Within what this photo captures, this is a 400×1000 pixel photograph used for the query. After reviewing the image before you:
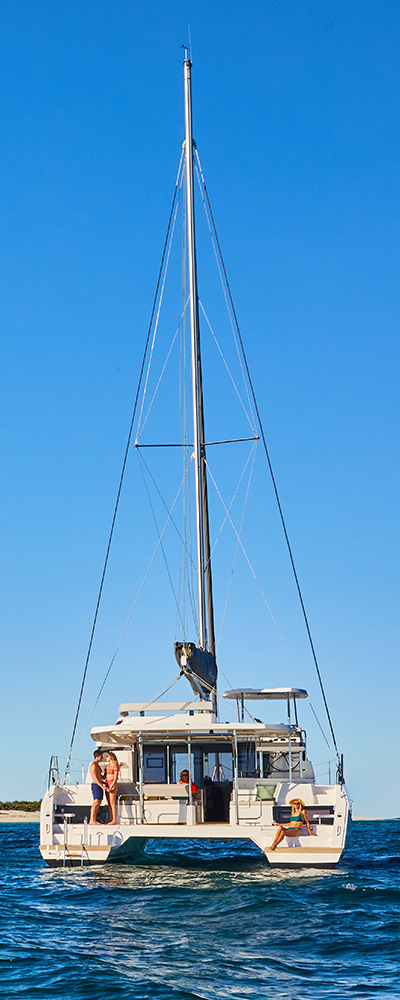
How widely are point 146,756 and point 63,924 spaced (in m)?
8.33

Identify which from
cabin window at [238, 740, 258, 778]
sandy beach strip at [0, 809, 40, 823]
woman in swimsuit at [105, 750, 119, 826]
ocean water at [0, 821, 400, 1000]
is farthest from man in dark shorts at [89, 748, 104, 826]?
sandy beach strip at [0, 809, 40, 823]

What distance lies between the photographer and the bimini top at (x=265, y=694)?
2048cm

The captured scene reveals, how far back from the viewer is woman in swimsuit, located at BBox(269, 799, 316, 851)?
52.4 ft

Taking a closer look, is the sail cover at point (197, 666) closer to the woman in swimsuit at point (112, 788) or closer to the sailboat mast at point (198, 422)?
the sailboat mast at point (198, 422)

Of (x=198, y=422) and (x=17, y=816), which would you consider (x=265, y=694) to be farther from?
(x=17, y=816)

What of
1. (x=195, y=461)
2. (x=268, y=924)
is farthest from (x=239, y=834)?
(x=195, y=461)

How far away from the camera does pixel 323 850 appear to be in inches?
635

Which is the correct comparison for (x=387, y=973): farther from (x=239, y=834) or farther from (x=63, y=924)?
(x=239, y=834)

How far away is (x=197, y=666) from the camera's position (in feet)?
65.8

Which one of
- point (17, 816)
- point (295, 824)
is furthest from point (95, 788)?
point (17, 816)

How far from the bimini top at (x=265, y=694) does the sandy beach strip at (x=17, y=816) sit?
52383mm

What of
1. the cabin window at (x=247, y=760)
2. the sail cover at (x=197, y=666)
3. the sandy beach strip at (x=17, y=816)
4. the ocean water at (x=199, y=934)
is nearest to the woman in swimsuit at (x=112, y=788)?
the ocean water at (x=199, y=934)

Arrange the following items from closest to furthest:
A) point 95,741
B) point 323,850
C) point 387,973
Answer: point 387,973, point 323,850, point 95,741

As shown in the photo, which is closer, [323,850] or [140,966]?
[140,966]
